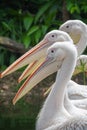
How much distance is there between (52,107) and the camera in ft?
23.6

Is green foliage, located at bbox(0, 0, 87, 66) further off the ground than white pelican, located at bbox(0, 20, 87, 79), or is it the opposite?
green foliage, located at bbox(0, 0, 87, 66)

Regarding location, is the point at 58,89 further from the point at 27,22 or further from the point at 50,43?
the point at 27,22

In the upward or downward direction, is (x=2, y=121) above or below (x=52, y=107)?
above

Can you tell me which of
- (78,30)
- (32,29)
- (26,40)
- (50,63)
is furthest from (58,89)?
(32,29)

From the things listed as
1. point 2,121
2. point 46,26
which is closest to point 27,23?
point 46,26

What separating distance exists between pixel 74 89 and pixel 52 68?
0.87 m

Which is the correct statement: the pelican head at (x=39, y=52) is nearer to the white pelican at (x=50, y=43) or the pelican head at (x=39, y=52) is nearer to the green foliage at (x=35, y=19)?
the white pelican at (x=50, y=43)

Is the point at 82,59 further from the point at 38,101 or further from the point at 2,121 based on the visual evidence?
the point at 38,101

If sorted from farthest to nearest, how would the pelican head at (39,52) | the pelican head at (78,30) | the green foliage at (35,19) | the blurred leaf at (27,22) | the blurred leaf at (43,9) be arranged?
1. the blurred leaf at (43,9)
2. the blurred leaf at (27,22)
3. the green foliage at (35,19)
4. the pelican head at (78,30)
5. the pelican head at (39,52)

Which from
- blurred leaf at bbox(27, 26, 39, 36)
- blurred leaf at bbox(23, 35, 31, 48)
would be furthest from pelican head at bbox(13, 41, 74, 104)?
Result: blurred leaf at bbox(27, 26, 39, 36)

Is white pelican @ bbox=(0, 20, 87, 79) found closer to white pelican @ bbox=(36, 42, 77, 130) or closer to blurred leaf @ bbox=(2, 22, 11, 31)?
white pelican @ bbox=(36, 42, 77, 130)

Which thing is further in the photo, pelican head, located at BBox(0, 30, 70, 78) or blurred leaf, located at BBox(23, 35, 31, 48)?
blurred leaf, located at BBox(23, 35, 31, 48)

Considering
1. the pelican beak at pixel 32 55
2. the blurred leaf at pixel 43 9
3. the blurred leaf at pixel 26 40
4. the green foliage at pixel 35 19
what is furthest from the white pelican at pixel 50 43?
the blurred leaf at pixel 43 9

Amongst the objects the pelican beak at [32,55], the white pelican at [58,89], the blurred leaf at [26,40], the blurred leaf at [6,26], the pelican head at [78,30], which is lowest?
the white pelican at [58,89]
